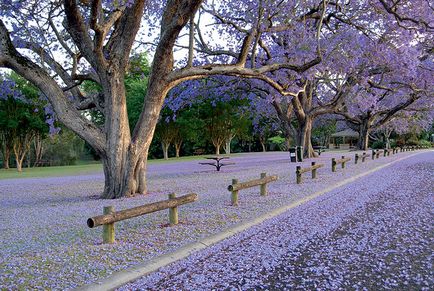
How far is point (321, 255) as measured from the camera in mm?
4891

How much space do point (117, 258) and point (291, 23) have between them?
12063mm

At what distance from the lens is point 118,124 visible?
34.3 feet

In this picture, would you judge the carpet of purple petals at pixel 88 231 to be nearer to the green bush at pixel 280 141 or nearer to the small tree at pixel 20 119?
the small tree at pixel 20 119

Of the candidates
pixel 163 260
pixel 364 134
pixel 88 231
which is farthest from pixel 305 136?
pixel 163 260

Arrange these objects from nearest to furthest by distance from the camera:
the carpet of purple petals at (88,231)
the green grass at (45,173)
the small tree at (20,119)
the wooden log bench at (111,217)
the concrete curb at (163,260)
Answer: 1. the concrete curb at (163,260)
2. the carpet of purple petals at (88,231)
3. the wooden log bench at (111,217)
4. the green grass at (45,173)
5. the small tree at (20,119)

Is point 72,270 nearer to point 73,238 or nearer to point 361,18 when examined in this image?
point 73,238

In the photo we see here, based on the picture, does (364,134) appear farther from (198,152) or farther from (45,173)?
(45,173)

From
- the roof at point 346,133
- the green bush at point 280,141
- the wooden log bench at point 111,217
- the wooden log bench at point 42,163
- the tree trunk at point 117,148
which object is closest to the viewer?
the wooden log bench at point 111,217

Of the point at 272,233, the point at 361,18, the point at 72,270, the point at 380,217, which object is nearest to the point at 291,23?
the point at 361,18

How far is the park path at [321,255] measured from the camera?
13.2ft

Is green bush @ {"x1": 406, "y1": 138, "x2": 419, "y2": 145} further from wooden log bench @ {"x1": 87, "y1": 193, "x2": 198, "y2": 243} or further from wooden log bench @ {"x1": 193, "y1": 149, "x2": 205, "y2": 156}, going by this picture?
wooden log bench @ {"x1": 87, "y1": 193, "x2": 198, "y2": 243}

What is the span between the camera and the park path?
13.2 ft

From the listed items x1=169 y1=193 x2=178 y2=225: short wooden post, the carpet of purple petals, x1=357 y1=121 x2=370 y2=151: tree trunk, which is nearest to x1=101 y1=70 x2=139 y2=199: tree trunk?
the carpet of purple petals

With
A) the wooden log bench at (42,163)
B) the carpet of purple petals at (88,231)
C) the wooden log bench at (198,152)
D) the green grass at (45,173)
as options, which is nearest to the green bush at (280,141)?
the wooden log bench at (198,152)
